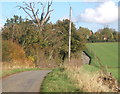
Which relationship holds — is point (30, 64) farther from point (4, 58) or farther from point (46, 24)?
point (46, 24)

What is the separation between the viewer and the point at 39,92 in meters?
12.2

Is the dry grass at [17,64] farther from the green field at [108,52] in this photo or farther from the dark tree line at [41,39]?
the green field at [108,52]

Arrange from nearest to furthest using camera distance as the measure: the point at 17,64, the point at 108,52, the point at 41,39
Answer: the point at 108,52 < the point at 17,64 < the point at 41,39

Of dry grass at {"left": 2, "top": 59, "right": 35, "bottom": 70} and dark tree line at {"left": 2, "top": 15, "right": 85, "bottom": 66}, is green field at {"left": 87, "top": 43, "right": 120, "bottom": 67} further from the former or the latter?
dark tree line at {"left": 2, "top": 15, "right": 85, "bottom": 66}

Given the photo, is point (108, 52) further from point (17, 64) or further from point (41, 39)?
point (41, 39)

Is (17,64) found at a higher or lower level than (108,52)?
lower

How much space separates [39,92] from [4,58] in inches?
685

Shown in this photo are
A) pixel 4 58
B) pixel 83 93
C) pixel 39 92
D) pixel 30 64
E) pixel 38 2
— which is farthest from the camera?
pixel 38 2

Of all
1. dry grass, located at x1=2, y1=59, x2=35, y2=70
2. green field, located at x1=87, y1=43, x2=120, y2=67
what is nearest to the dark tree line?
dry grass, located at x1=2, y1=59, x2=35, y2=70

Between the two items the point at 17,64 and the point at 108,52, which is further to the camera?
the point at 17,64

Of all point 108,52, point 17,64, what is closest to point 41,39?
point 17,64

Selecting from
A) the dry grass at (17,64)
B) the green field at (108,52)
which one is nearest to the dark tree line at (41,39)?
the dry grass at (17,64)

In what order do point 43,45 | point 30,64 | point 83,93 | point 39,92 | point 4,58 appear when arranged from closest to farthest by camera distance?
point 83,93 < point 39,92 < point 4,58 < point 30,64 < point 43,45

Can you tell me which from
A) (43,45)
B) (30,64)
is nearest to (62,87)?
(30,64)
